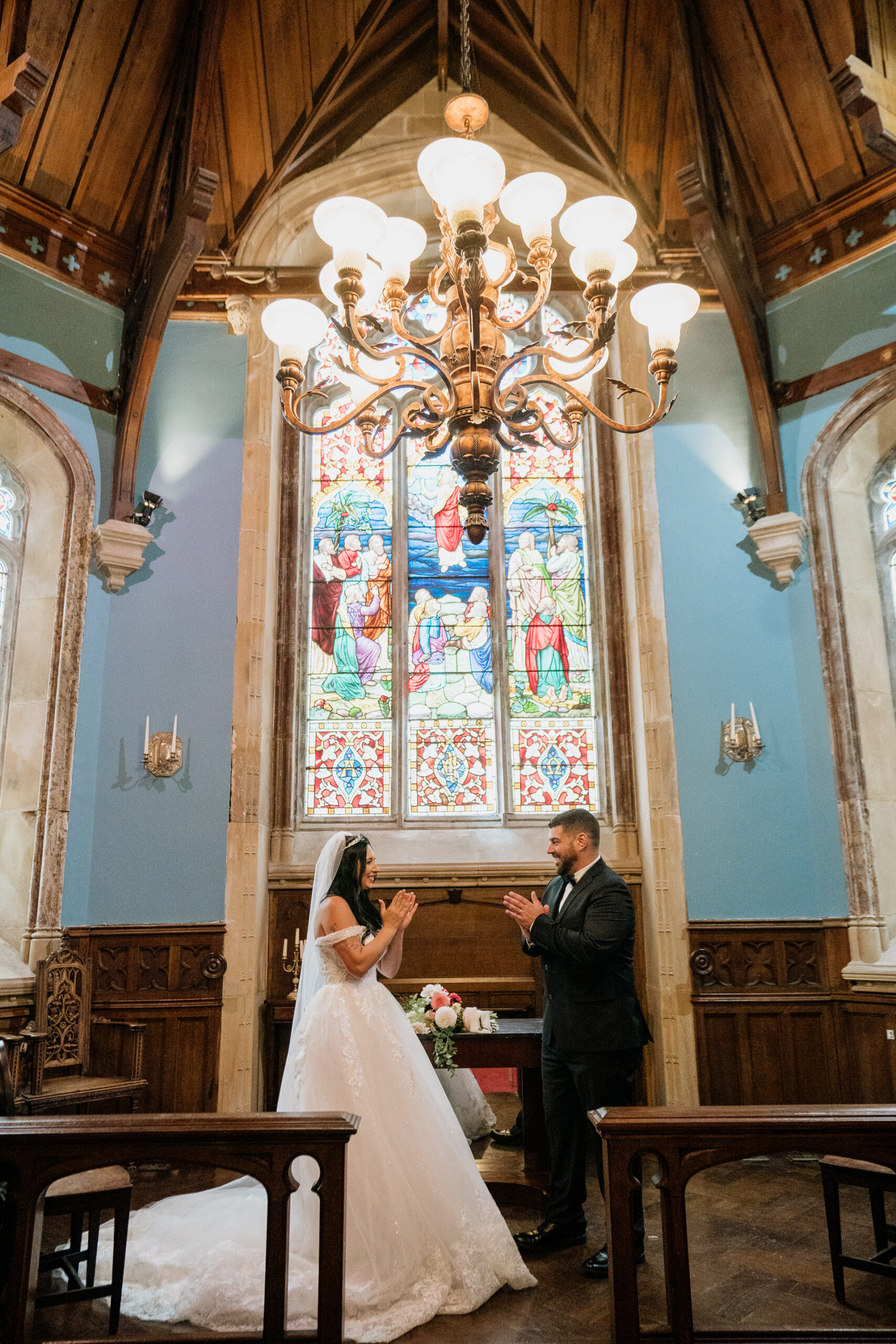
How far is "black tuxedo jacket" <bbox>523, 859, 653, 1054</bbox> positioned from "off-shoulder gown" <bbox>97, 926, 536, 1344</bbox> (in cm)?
55

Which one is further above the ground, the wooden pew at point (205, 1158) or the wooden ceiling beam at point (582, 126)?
the wooden ceiling beam at point (582, 126)

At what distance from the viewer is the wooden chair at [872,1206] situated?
10.6 ft

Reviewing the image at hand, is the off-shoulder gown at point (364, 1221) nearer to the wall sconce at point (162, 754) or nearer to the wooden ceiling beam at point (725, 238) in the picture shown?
the wall sconce at point (162, 754)

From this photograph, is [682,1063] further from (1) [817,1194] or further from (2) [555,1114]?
(2) [555,1114]

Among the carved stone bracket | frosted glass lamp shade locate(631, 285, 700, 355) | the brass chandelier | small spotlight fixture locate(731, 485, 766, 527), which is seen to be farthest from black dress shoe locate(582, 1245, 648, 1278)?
the carved stone bracket

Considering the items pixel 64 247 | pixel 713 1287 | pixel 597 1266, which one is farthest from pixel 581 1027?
pixel 64 247

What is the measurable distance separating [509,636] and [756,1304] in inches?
174

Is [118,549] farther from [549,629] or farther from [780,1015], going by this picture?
[780,1015]

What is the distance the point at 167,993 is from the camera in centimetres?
570

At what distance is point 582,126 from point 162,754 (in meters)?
5.23

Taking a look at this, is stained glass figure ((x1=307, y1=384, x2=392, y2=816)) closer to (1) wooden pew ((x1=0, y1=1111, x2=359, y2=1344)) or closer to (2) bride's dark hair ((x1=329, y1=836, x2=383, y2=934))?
(2) bride's dark hair ((x1=329, y1=836, x2=383, y2=934))

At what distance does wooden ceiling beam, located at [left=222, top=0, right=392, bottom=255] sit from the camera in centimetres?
691

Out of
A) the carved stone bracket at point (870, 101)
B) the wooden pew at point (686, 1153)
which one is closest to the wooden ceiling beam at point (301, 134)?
the carved stone bracket at point (870, 101)

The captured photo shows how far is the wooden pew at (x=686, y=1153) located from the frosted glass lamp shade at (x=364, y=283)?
2843 mm
